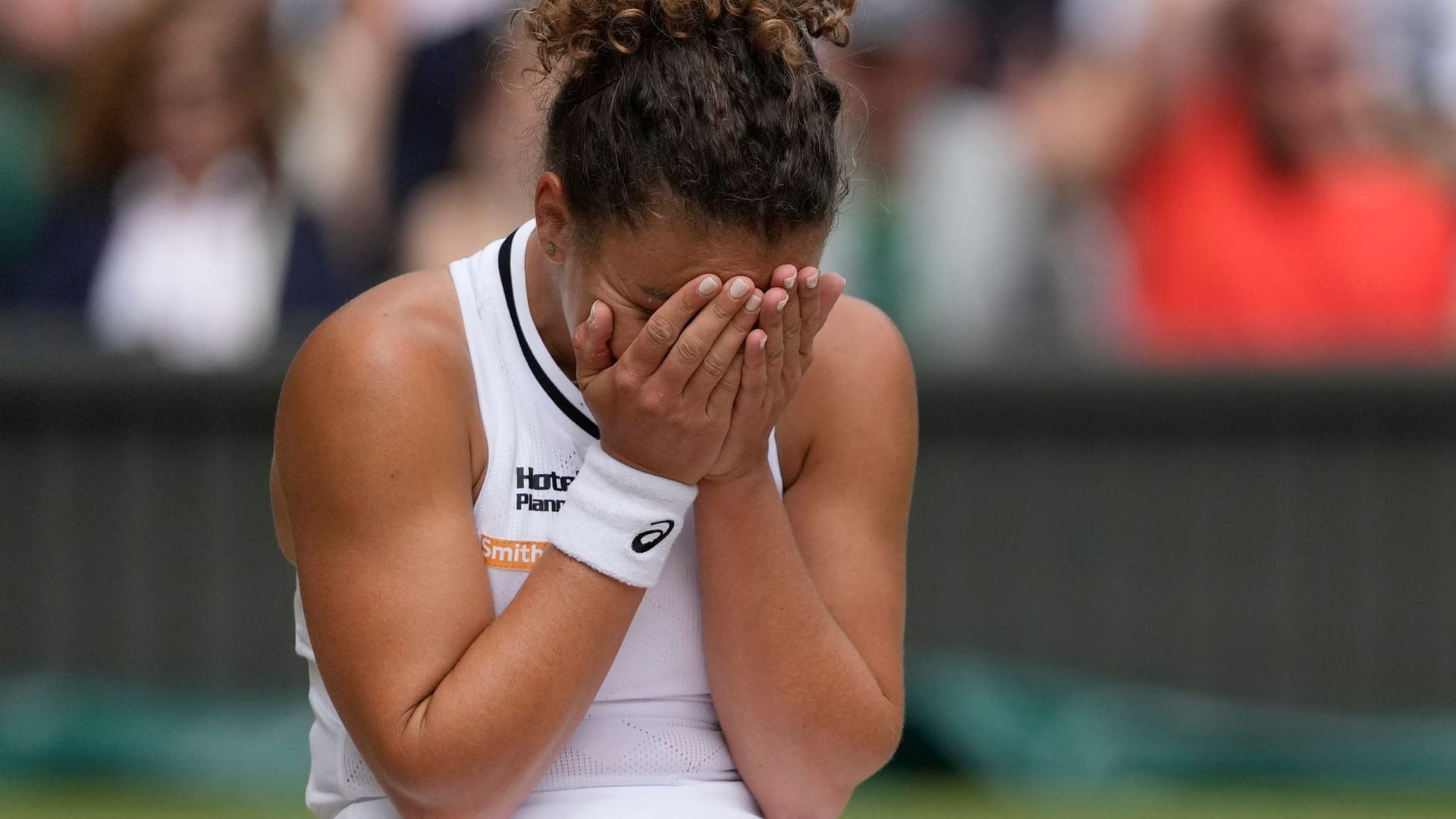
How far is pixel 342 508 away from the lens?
7.86ft

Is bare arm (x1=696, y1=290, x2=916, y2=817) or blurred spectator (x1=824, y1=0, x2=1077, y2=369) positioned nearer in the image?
bare arm (x1=696, y1=290, x2=916, y2=817)

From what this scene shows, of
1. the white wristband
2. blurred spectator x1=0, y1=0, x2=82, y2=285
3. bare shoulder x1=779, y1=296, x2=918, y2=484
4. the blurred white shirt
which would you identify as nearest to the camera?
the white wristband

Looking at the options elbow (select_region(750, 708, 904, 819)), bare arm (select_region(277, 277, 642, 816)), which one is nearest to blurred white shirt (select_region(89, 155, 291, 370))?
bare arm (select_region(277, 277, 642, 816))

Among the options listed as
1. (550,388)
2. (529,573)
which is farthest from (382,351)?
(529,573)

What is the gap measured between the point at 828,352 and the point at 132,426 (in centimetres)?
341

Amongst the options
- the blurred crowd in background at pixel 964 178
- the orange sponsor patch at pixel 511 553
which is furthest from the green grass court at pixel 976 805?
the orange sponsor patch at pixel 511 553

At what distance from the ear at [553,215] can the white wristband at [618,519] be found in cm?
27

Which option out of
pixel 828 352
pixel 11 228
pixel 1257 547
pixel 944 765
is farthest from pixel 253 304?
pixel 828 352

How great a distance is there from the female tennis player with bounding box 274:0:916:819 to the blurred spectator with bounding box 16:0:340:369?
3223 mm

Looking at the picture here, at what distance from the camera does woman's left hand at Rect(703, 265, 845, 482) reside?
228 cm

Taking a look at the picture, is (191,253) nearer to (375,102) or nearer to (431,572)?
(375,102)

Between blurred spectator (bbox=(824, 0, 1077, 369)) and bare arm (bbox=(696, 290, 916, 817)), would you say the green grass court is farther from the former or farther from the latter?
bare arm (bbox=(696, 290, 916, 817))

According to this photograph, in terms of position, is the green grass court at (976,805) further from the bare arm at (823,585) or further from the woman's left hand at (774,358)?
the woman's left hand at (774,358)

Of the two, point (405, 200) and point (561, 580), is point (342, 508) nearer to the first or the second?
point (561, 580)
